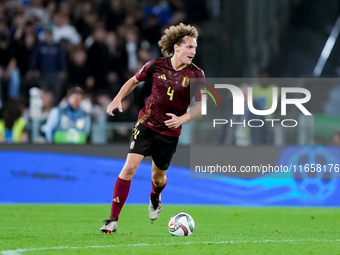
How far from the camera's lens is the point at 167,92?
243 inches

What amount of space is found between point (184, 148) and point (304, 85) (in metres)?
2.61

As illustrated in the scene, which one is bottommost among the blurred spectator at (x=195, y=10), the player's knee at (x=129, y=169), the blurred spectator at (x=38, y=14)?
the player's knee at (x=129, y=169)

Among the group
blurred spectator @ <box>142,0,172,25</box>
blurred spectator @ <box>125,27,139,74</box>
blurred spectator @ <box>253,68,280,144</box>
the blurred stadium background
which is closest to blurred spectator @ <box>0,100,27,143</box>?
the blurred stadium background

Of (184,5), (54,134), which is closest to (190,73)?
(54,134)

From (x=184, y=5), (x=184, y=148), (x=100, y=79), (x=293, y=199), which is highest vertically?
(x=184, y=5)

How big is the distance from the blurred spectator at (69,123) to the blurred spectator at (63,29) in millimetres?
2570

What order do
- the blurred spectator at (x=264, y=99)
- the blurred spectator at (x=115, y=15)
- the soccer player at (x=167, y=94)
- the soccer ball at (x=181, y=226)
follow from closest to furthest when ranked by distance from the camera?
the soccer ball at (x=181, y=226)
the soccer player at (x=167, y=94)
the blurred spectator at (x=264, y=99)
the blurred spectator at (x=115, y=15)

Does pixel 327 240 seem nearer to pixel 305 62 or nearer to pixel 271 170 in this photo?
pixel 271 170

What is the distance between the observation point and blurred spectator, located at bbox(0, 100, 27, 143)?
10.1 m

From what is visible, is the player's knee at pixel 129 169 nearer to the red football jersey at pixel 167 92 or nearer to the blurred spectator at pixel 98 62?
the red football jersey at pixel 167 92

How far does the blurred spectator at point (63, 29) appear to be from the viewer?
40.2 feet

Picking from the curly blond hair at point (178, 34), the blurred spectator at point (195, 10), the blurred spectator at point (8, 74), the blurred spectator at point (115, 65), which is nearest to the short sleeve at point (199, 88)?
the curly blond hair at point (178, 34)

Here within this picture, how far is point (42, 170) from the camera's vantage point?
9742mm

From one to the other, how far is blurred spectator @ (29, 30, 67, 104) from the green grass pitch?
3.31 m
